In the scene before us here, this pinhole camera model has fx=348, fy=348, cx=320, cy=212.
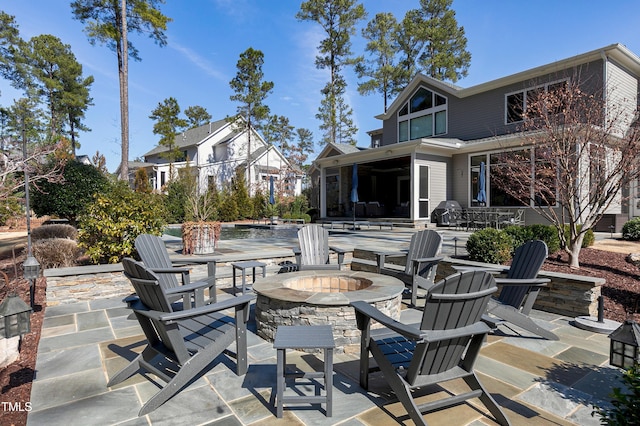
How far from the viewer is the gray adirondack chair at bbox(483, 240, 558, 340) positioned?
3.35 meters

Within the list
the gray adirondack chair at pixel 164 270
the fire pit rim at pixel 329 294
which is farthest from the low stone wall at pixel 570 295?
the gray adirondack chair at pixel 164 270

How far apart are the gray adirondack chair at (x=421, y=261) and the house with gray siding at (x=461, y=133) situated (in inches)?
255

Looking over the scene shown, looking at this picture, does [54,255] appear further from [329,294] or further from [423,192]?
[423,192]

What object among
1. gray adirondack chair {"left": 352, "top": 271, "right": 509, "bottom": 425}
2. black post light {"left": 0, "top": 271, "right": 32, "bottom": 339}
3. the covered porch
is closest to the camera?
gray adirondack chair {"left": 352, "top": 271, "right": 509, "bottom": 425}

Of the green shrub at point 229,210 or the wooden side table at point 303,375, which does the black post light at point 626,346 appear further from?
the green shrub at point 229,210

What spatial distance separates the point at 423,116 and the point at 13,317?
17030mm

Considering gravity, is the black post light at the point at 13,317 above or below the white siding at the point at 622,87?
below

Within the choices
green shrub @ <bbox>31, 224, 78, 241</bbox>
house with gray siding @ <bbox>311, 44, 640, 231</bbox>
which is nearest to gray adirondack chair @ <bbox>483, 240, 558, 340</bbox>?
house with gray siding @ <bbox>311, 44, 640, 231</bbox>

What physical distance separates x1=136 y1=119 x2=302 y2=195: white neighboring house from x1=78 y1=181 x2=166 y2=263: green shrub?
2006 cm

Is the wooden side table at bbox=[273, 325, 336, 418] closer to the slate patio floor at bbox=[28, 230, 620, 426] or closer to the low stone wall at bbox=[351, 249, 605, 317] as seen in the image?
the slate patio floor at bbox=[28, 230, 620, 426]

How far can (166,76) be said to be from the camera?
18984mm

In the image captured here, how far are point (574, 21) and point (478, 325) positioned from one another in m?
14.6

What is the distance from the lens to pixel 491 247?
539cm

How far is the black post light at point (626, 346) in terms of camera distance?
214cm
